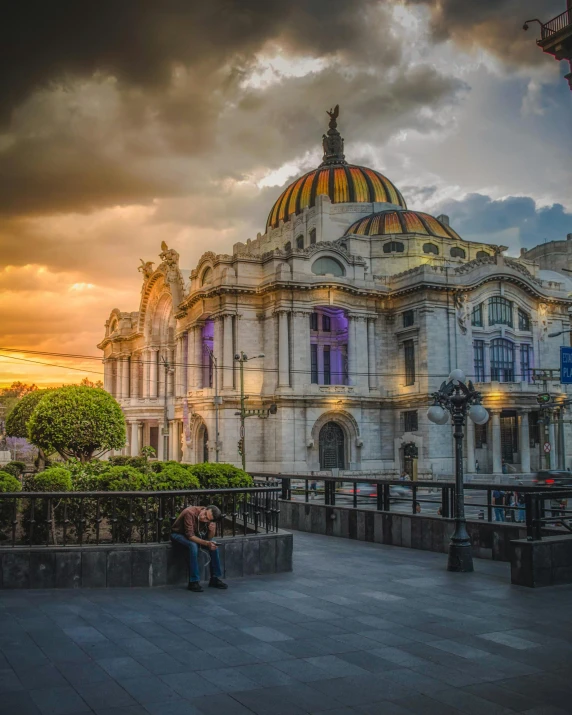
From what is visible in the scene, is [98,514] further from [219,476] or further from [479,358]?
[479,358]

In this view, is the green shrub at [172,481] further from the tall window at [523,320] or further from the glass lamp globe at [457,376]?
the tall window at [523,320]

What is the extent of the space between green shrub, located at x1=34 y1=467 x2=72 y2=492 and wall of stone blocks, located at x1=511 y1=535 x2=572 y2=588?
351 inches

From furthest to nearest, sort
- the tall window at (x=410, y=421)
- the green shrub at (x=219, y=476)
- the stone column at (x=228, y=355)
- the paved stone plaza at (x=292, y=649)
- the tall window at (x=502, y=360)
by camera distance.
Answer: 1. the tall window at (x=502, y=360)
2. the tall window at (x=410, y=421)
3. the stone column at (x=228, y=355)
4. the green shrub at (x=219, y=476)
5. the paved stone plaza at (x=292, y=649)

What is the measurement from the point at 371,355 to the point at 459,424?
39724mm

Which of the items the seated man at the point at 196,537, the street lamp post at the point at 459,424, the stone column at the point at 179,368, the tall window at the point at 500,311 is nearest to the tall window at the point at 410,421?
the tall window at the point at 500,311

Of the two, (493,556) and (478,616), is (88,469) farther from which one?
(478,616)

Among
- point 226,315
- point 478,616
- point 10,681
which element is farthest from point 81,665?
point 226,315

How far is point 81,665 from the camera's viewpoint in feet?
24.3

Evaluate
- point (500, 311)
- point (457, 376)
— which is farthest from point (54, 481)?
point (500, 311)

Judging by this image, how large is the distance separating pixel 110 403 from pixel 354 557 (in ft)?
60.1

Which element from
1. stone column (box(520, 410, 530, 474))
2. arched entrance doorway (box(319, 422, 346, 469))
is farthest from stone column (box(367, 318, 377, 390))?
stone column (box(520, 410, 530, 474))

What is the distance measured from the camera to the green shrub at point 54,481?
15195 mm

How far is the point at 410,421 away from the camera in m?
53.2

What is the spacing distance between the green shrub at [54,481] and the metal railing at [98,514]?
135cm
